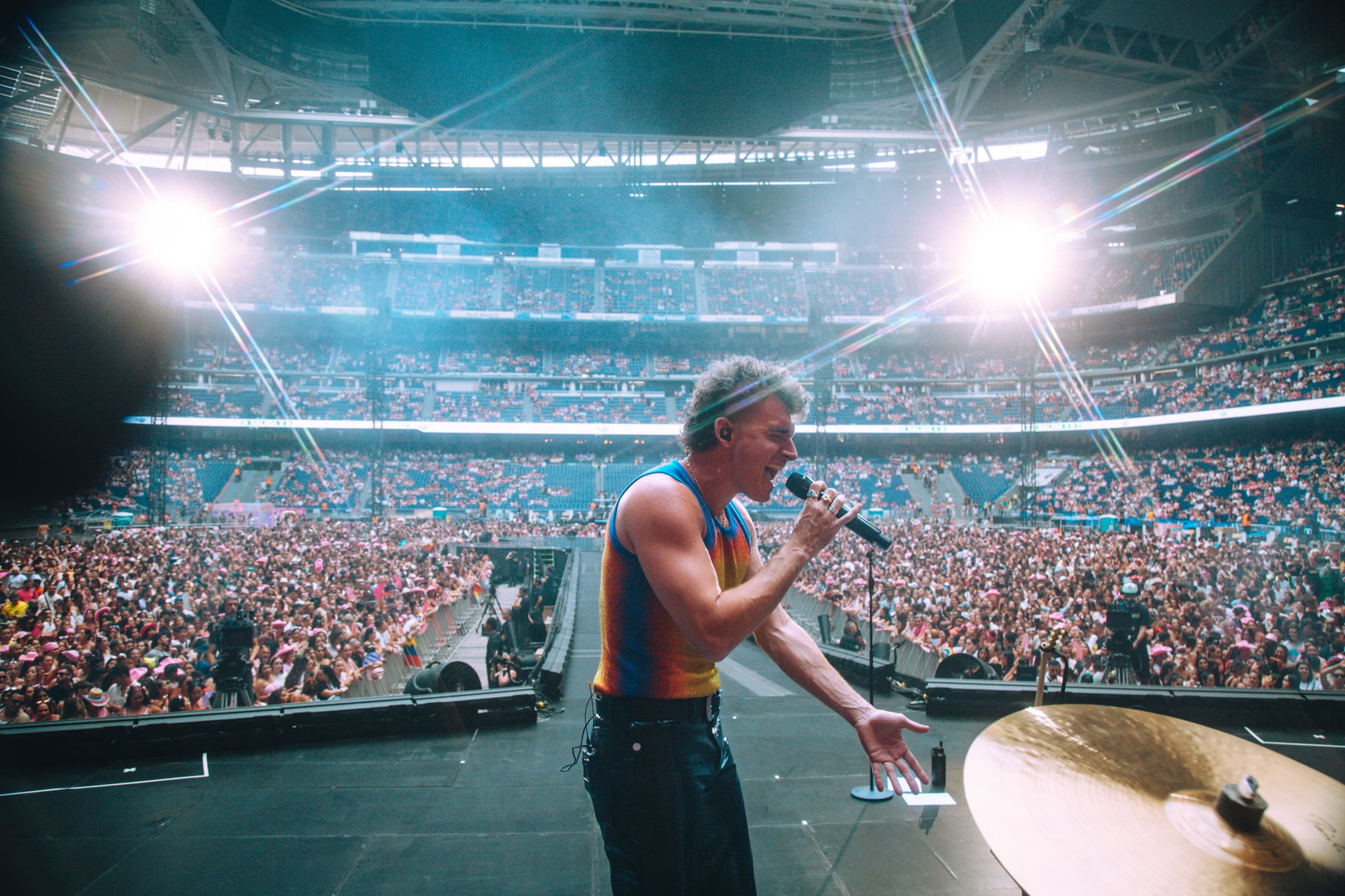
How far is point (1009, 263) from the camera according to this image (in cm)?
3744

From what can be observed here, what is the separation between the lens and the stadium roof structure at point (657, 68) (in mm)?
13344

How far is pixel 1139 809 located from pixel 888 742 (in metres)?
0.55

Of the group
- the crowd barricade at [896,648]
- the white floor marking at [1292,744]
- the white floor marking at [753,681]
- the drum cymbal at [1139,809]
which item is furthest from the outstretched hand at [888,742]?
the white floor marking at [753,681]

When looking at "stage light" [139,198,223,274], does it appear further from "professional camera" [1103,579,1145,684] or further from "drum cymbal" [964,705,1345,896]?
"professional camera" [1103,579,1145,684]

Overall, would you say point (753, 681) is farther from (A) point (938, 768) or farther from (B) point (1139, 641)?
Result: (B) point (1139, 641)

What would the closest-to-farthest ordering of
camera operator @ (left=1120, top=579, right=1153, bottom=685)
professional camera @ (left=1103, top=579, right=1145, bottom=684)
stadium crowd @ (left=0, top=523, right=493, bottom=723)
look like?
stadium crowd @ (left=0, top=523, right=493, bottom=723) → professional camera @ (left=1103, top=579, right=1145, bottom=684) → camera operator @ (left=1120, top=579, right=1153, bottom=685)

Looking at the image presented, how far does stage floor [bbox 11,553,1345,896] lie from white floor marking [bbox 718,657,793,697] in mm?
1740

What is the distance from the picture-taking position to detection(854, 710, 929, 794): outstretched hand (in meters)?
1.70

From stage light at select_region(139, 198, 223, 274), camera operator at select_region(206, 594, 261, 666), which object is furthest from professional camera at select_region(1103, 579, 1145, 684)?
stage light at select_region(139, 198, 223, 274)

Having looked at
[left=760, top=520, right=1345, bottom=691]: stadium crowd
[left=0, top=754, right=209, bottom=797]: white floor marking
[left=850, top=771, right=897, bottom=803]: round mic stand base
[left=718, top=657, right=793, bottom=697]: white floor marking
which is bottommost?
[left=718, top=657, right=793, bottom=697]: white floor marking

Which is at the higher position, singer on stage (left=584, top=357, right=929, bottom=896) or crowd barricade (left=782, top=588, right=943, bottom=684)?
singer on stage (left=584, top=357, right=929, bottom=896)

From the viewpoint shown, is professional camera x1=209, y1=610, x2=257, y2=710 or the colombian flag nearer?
professional camera x1=209, y1=610, x2=257, y2=710

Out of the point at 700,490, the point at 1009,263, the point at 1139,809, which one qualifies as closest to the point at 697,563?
the point at 700,490

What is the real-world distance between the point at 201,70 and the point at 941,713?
25.6 metres
